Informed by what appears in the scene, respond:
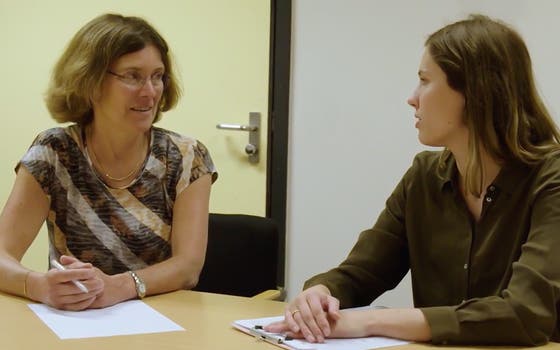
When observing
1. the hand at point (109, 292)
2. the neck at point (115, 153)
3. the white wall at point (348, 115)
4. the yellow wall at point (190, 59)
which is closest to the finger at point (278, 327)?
the hand at point (109, 292)

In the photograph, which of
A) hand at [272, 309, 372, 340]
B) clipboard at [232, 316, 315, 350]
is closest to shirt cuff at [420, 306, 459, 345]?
hand at [272, 309, 372, 340]

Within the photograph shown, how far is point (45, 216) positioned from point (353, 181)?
149cm

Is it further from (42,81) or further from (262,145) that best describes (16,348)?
(42,81)

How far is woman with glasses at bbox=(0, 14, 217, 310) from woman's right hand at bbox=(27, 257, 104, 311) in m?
0.32

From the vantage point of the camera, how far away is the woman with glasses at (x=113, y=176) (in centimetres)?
192

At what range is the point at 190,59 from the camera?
3.28 m

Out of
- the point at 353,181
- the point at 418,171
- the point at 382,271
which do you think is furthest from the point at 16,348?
the point at 353,181

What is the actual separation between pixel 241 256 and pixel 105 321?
32.8 inches

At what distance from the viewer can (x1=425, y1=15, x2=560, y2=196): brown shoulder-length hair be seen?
60.1 inches

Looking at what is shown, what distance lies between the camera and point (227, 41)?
3.20 meters

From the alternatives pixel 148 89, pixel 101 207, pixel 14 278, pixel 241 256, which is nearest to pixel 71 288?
pixel 14 278

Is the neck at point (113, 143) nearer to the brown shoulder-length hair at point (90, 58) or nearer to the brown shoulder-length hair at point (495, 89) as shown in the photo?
the brown shoulder-length hair at point (90, 58)

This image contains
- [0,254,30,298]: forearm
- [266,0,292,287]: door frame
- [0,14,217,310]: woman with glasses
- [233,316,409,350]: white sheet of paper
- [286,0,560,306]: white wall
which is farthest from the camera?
[266,0,292,287]: door frame

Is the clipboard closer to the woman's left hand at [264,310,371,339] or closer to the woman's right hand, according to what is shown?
the woman's left hand at [264,310,371,339]
